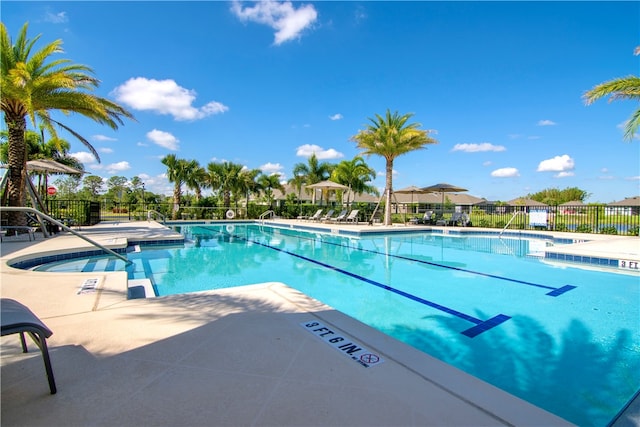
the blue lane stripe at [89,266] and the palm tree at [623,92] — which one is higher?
the palm tree at [623,92]

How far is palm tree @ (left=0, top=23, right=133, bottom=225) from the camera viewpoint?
27.5 feet

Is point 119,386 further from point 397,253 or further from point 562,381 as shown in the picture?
point 397,253

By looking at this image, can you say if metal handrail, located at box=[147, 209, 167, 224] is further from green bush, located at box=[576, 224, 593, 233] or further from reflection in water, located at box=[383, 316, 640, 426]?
green bush, located at box=[576, 224, 593, 233]

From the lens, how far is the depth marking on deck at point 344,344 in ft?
7.25

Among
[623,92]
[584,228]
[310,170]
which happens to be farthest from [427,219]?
[310,170]

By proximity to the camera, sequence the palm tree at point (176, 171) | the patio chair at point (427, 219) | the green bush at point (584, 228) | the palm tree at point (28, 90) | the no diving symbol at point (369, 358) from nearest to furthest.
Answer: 1. the no diving symbol at point (369, 358)
2. the palm tree at point (28, 90)
3. the green bush at point (584, 228)
4. the patio chair at point (427, 219)
5. the palm tree at point (176, 171)

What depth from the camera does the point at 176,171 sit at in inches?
845

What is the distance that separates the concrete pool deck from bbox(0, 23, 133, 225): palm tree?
27.7 ft

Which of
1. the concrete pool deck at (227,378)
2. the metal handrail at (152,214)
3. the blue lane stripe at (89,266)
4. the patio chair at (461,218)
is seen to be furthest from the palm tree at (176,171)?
the concrete pool deck at (227,378)

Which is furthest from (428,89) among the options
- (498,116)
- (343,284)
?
(343,284)

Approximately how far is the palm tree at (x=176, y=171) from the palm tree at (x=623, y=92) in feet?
69.5

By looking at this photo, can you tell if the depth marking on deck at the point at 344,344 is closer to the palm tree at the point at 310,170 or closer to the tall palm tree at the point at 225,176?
the tall palm tree at the point at 225,176

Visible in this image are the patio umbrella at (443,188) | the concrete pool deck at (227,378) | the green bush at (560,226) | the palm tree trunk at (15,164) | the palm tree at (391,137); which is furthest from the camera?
the patio umbrella at (443,188)

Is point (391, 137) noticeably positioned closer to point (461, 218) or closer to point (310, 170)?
point (461, 218)
